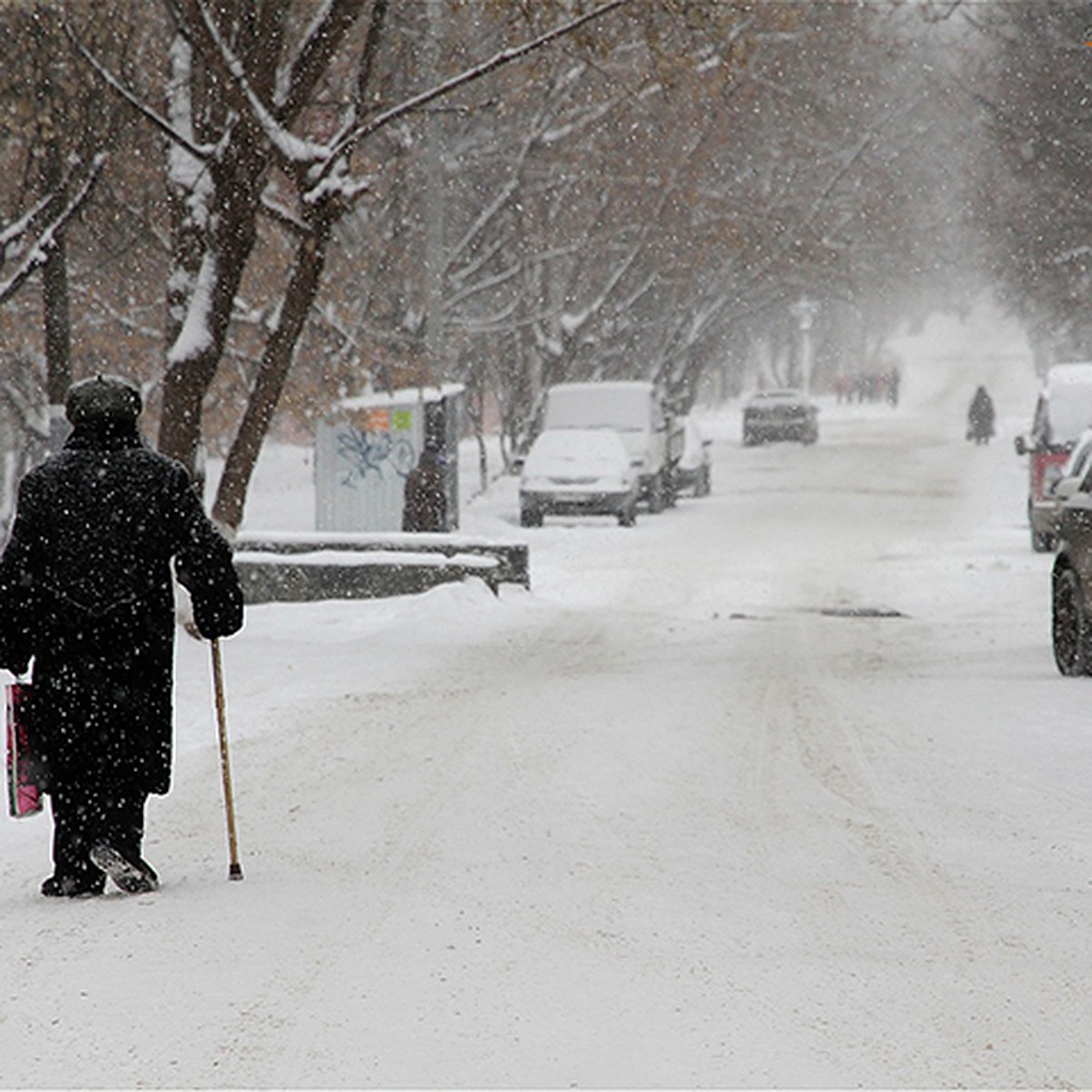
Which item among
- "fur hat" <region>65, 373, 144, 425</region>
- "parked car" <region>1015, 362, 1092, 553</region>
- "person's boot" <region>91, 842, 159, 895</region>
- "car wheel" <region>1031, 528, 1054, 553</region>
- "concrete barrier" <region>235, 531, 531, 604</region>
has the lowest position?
"car wheel" <region>1031, 528, 1054, 553</region>

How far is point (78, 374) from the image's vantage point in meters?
27.0

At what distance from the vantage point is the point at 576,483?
29609mm

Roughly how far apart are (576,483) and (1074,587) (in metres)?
17.7

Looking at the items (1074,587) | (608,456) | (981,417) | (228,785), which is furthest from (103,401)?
(981,417)

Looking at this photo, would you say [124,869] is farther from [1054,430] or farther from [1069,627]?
[1054,430]

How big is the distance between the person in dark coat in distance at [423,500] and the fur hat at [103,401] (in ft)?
54.0

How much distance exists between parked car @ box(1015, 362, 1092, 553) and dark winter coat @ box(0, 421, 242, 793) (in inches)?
735

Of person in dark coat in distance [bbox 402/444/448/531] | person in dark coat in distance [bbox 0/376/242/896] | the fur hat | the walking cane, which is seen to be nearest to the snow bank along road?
the walking cane

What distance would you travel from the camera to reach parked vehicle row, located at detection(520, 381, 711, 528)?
2952cm

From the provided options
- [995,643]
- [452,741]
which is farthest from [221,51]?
[995,643]

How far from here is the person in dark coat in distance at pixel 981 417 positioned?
56.0 meters

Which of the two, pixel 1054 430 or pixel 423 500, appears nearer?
pixel 423 500

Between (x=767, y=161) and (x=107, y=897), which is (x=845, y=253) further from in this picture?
(x=107, y=897)

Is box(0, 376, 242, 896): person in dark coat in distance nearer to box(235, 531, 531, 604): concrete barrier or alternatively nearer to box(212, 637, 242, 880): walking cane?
box(212, 637, 242, 880): walking cane
